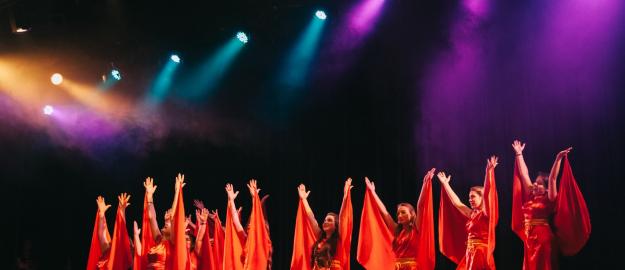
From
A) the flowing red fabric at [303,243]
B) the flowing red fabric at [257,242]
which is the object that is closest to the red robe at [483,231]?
the flowing red fabric at [303,243]

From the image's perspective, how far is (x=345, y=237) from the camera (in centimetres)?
695

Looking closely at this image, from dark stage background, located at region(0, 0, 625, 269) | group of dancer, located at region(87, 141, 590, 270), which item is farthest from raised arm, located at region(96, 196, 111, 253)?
dark stage background, located at region(0, 0, 625, 269)

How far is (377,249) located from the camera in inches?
275

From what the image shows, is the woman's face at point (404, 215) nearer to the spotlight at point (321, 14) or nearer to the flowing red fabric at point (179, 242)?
the flowing red fabric at point (179, 242)

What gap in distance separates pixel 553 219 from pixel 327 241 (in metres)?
2.18

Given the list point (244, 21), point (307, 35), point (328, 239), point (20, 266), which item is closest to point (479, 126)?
point (328, 239)

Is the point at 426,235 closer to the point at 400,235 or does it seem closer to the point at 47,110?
the point at 400,235

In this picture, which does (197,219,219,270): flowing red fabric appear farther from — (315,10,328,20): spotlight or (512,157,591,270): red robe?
(512,157,591,270): red robe

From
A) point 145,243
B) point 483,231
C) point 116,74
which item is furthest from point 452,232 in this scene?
point 116,74

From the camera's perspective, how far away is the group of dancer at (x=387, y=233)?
19.1 feet

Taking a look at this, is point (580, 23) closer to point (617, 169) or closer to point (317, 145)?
point (617, 169)

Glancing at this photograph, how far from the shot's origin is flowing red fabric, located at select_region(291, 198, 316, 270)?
730 centimetres

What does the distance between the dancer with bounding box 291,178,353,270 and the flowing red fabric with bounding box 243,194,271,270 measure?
38cm

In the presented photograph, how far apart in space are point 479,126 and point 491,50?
84cm
